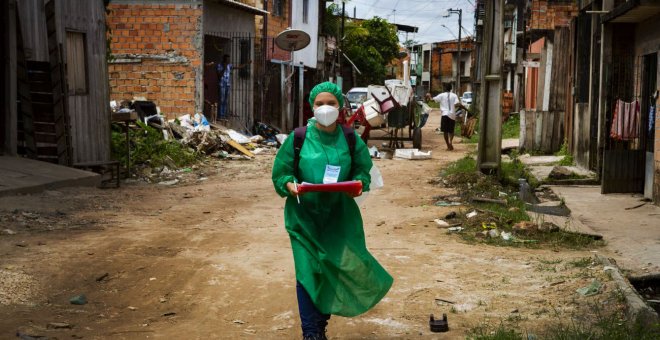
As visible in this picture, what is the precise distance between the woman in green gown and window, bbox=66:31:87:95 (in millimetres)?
8503

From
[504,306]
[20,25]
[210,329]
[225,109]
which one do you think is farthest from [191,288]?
[225,109]

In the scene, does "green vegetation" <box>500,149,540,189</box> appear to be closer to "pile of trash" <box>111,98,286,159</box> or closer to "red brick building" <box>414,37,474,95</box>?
"pile of trash" <box>111,98,286,159</box>

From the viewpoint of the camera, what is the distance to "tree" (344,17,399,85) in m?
49.9

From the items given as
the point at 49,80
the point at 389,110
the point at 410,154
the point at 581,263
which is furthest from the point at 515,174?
the point at 49,80

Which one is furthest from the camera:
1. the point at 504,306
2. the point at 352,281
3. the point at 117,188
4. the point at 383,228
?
the point at 117,188

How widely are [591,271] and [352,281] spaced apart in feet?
8.52

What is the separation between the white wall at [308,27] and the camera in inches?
1122

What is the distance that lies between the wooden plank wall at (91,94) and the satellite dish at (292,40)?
7544 millimetres

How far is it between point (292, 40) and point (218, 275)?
1472 cm

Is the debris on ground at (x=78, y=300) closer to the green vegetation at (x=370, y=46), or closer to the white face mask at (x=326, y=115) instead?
the white face mask at (x=326, y=115)

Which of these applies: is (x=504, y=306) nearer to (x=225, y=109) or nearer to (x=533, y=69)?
(x=225, y=109)

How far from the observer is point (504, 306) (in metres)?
5.43

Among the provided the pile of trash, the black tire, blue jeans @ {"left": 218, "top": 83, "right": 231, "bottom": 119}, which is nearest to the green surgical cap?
the pile of trash

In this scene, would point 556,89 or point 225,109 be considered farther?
point 225,109
